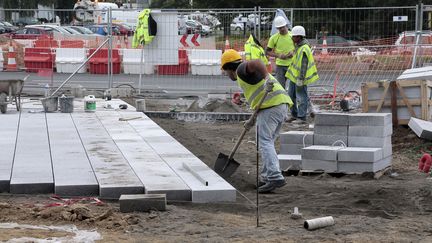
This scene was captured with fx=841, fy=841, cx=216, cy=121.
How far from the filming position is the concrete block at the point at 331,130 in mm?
11055

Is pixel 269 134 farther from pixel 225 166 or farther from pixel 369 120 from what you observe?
pixel 369 120

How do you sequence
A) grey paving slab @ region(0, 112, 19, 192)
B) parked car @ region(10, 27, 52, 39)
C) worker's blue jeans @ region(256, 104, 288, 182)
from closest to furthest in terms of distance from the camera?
grey paving slab @ region(0, 112, 19, 192) → worker's blue jeans @ region(256, 104, 288, 182) → parked car @ region(10, 27, 52, 39)

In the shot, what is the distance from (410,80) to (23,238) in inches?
361

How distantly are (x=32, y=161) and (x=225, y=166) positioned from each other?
234 cm

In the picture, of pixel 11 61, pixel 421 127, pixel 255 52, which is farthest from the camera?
pixel 11 61

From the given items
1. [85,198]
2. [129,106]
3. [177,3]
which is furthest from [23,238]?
[177,3]

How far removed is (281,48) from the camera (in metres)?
16.5

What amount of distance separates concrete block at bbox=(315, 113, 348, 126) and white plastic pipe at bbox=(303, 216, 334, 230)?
148 inches

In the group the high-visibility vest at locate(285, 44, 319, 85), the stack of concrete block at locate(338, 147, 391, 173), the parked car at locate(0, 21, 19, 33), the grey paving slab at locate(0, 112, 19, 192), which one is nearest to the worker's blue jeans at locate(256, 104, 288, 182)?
the stack of concrete block at locate(338, 147, 391, 173)

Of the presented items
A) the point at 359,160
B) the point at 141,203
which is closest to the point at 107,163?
the point at 141,203

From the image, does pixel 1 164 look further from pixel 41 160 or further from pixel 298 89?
pixel 298 89

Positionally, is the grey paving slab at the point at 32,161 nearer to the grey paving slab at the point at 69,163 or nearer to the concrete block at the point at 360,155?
the grey paving slab at the point at 69,163

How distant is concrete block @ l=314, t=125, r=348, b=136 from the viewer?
11.1 meters

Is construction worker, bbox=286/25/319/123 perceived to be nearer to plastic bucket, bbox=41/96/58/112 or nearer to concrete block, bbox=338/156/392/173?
plastic bucket, bbox=41/96/58/112
